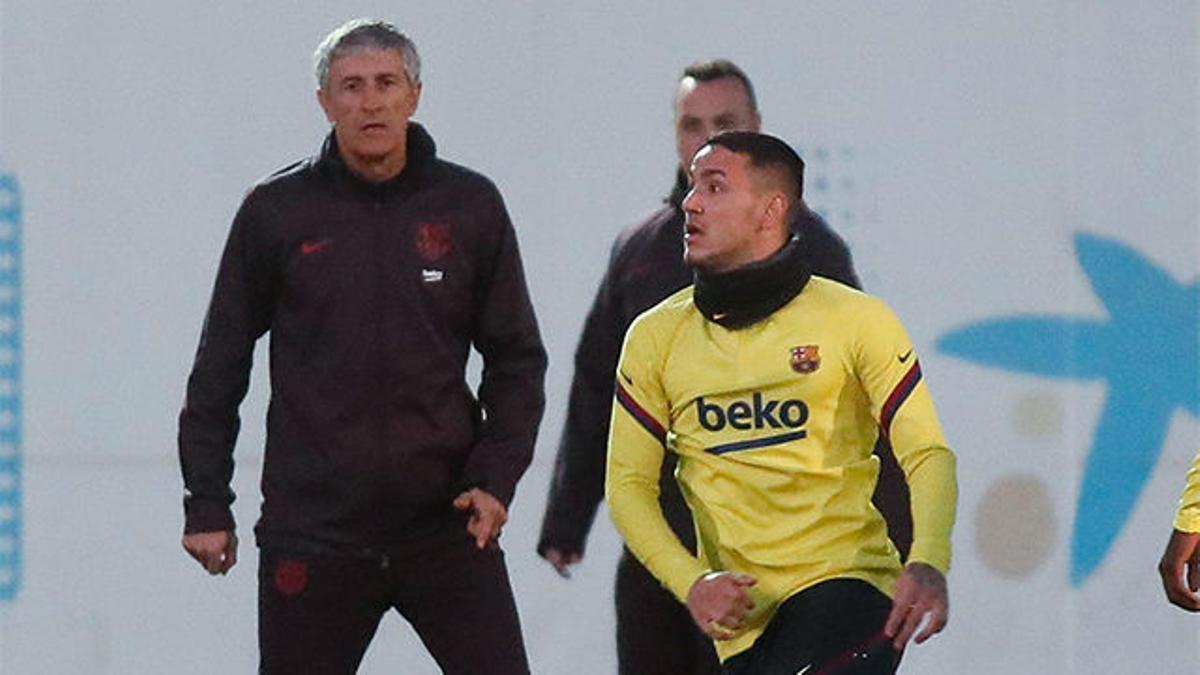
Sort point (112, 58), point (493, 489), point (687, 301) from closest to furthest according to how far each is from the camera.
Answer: point (687, 301) → point (493, 489) → point (112, 58)

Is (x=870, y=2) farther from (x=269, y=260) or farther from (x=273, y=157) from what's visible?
(x=269, y=260)

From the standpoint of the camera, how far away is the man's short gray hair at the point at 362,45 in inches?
229

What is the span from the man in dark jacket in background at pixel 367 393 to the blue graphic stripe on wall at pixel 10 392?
1.35 metres

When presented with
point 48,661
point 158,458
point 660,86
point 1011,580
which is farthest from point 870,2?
point 48,661

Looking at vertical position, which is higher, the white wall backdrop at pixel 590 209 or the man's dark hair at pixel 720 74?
the man's dark hair at pixel 720 74

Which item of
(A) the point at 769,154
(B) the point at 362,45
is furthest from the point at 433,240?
(A) the point at 769,154

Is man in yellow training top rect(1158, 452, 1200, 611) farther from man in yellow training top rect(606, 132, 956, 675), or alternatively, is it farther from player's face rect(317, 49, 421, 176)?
player's face rect(317, 49, 421, 176)

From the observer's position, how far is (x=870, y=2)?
23.4 feet

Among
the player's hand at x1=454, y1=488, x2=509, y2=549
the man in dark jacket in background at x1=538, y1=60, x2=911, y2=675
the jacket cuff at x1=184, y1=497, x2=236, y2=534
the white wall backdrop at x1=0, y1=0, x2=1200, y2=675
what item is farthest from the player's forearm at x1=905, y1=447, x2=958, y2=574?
the white wall backdrop at x1=0, y1=0, x2=1200, y2=675

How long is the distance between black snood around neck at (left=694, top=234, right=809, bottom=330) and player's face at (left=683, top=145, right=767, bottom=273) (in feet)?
0.15

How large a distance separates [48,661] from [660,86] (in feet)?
5.87

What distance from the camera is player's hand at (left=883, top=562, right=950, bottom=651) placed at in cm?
483

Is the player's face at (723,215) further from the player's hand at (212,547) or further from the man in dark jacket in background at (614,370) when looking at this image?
the player's hand at (212,547)

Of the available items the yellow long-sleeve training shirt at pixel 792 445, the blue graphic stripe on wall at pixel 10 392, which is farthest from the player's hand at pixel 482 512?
the blue graphic stripe on wall at pixel 10 392
